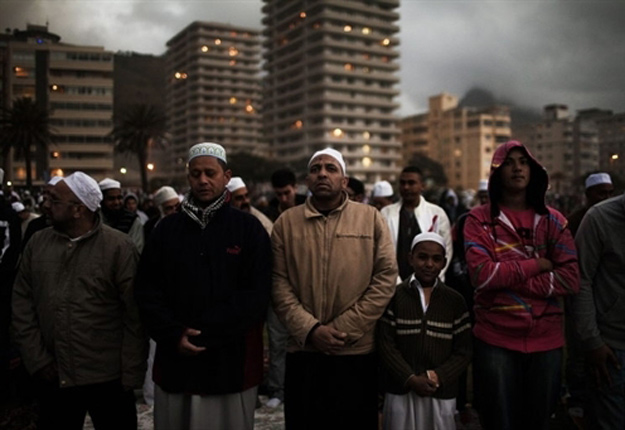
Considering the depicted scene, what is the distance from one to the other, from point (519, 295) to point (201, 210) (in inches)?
81.6

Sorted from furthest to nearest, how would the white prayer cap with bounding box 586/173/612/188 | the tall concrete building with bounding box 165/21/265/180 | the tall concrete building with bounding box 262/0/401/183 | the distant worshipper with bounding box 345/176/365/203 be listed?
the tall concrete building with bounding box 165/21/265/180 → the tall concrete building with bounding box 262/0/401/183 → the distant worshipper with bounding box 345/176/365/203 → the white prayer cap with bounding box 586/173/612/188

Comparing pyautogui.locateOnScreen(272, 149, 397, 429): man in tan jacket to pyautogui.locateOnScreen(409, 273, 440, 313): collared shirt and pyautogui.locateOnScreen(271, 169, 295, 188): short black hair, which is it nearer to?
pyautogui.locateOnScreen(409, 273, 440, 313): collared shirt

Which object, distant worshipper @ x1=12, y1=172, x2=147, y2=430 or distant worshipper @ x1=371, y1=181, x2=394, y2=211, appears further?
distant worshipper @ x1=371, y1=181, x2=394, y2=211

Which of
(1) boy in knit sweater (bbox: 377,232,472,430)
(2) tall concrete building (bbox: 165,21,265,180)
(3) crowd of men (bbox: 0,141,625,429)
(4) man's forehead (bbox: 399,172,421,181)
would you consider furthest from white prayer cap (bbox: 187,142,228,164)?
(2) tall concrete building (bbox: 165,21,265,180)

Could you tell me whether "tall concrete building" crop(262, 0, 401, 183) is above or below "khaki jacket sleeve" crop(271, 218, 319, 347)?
above

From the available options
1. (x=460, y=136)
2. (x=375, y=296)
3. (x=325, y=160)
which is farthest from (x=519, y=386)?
(x=460, y=136)

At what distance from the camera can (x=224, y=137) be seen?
327 feet

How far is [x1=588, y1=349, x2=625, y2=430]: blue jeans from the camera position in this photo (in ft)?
9.61

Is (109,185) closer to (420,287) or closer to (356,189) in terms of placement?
(356,189)

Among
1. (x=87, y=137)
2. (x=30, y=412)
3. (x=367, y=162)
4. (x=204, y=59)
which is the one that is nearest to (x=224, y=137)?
(x=204, y=59)

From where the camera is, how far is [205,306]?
292 cm

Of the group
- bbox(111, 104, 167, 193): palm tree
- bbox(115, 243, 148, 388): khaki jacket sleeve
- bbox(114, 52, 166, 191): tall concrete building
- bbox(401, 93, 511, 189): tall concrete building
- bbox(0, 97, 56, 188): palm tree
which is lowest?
bbox(115, 243, 148, 388): khaki jacket sleeve

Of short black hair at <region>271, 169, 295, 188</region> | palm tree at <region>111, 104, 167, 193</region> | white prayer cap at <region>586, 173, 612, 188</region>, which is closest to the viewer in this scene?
Answer: white prayer cap at <region>586, 173, 612, 188</region>

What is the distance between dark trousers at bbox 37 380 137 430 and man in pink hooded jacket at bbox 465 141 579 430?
2.38 metres
